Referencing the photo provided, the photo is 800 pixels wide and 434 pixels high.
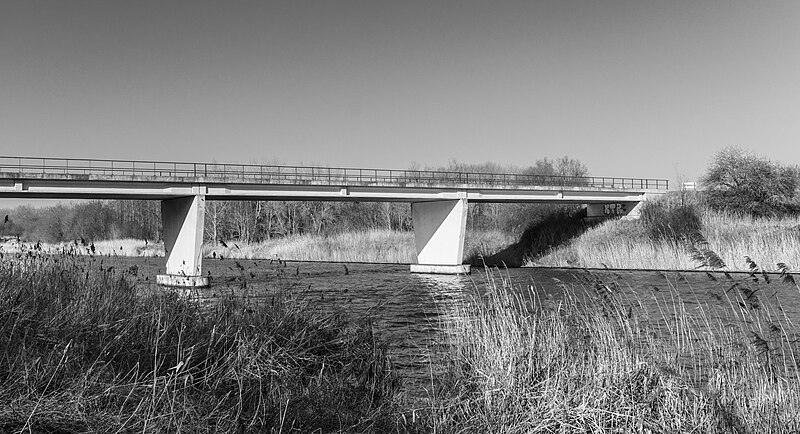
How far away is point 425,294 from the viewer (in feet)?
94.6

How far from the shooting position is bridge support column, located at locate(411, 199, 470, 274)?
47594 millimetres

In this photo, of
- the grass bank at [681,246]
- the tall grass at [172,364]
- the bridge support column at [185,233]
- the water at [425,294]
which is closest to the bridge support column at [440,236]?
the water at [425,294]

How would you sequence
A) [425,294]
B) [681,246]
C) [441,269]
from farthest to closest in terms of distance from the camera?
[441,269]
[681,246]
[425,294]

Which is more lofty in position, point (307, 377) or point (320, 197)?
point (320, 197)

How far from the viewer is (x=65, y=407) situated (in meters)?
6.02

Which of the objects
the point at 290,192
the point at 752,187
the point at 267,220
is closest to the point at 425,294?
the point at 290,192

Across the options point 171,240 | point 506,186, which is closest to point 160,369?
point 171,240

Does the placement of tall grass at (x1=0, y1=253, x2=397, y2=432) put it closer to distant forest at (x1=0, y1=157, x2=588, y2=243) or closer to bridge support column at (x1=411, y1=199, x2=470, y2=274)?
bridge support column at (x1=411, y1=199, x2=470, y2=274)

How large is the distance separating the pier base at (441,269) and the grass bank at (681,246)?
7.32 m

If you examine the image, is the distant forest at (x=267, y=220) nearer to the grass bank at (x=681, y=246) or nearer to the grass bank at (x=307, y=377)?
the grass bank at (x=681, y=246)

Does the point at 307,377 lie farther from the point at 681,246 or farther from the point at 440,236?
the point at 440,236

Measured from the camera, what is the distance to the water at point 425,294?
11.6m

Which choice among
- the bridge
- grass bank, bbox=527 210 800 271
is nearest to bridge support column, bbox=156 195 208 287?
the bridge

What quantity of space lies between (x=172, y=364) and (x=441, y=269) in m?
39.4
